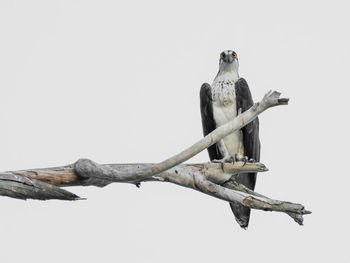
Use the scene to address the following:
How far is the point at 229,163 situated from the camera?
24.2ft

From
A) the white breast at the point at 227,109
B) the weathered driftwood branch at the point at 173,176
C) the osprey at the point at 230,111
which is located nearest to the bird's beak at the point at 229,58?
the osprey at the point at 230,111

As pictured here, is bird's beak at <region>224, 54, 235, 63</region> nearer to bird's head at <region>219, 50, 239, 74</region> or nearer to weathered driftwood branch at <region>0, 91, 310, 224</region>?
bird's head at <region>219, 50, 239, 74</region>

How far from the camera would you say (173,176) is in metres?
7.06

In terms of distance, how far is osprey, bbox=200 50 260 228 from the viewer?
26.6 ft

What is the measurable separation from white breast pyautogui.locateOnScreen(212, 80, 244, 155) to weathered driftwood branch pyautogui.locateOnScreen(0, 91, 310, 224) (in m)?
0.98

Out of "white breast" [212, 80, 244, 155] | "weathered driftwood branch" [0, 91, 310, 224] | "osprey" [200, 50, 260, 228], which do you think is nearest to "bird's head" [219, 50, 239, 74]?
"osprey" [200, 50, 260, 228]

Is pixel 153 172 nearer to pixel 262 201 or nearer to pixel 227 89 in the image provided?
pixel 262 201

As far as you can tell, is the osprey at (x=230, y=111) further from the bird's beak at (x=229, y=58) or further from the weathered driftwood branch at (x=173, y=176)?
the weathered driftwood branch at (x=173, y=176)

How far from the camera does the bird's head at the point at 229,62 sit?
8508 mm

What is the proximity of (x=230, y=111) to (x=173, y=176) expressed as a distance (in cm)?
152

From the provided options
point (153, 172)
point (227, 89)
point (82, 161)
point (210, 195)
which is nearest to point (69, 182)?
point (82, 161)

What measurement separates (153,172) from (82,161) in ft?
2.38

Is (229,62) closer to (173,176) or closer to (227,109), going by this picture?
(227,109)

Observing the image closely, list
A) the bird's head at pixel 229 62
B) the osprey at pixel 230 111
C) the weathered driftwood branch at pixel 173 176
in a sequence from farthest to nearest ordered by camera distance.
Answer: 1. the bird's head at pixel 229 62
2. the osprey at pixel 230 111
3. the weathered driftwood branch at pixel 173 176
